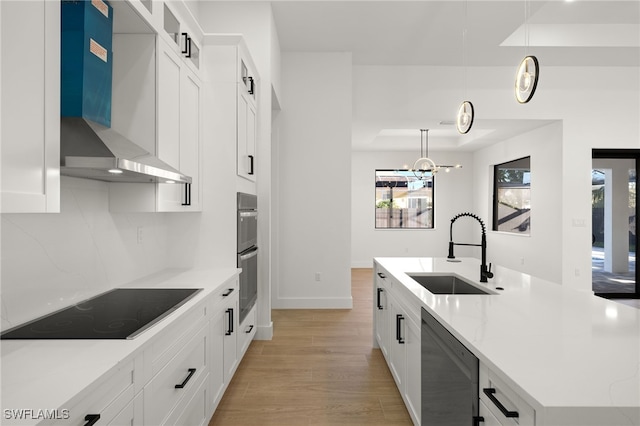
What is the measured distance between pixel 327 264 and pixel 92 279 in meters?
3.10

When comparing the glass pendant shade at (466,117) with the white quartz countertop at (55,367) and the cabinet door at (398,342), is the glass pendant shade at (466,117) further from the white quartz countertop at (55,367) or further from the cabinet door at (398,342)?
the white quartz countertop at (55,367)

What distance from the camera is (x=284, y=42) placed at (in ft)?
14.3

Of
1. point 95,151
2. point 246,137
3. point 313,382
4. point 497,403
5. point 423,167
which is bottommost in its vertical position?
point 313,382

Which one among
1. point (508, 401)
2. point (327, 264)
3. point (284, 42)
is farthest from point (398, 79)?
point (508, 401)

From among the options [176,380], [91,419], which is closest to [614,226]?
[176,380]

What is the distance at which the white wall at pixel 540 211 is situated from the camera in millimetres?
5289

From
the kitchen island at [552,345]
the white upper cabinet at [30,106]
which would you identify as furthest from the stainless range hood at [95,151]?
the kitchen island at [552,345]

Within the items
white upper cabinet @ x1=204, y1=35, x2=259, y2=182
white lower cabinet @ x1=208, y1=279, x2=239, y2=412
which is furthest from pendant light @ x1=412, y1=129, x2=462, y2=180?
white lower cabinet @ x1=208, y1=279, x2=239, y2=412

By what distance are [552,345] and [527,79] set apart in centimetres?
228

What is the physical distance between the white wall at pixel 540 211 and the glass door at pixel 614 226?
673 mm

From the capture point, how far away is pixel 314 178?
4.61 meters

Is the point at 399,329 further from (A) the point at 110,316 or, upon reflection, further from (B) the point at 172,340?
(A) the point at 110,316

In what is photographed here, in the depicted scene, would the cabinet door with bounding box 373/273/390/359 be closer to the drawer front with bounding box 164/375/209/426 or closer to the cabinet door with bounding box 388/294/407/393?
the cabinet door with bounding box 388/294/407/393

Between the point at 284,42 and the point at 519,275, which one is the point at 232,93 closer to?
the point at 284,42
